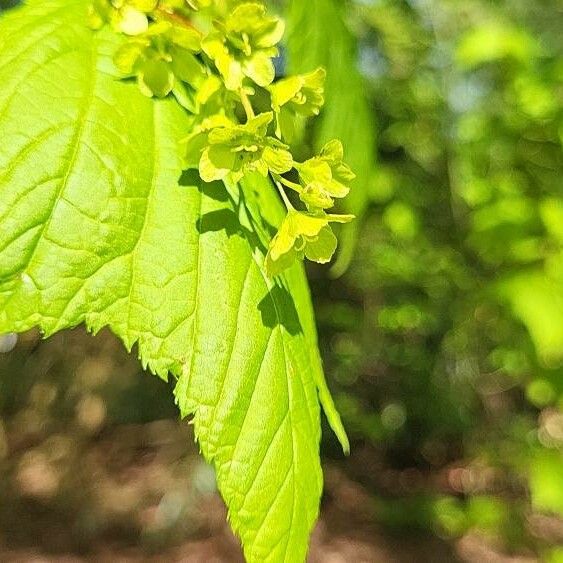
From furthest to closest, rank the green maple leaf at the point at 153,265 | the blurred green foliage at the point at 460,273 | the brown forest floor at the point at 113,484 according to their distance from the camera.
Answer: the brown forest floor at the point at 113,484
the blurred green foliage at the point at 460,273
the green maple leaf at the point at 153,265

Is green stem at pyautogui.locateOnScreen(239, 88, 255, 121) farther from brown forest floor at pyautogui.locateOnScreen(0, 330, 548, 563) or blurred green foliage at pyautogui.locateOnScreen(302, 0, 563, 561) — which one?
brown forest floor at pyautogui.locateOnScreen(0, 330, 548, 563)

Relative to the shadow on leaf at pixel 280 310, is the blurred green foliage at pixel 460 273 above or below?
below

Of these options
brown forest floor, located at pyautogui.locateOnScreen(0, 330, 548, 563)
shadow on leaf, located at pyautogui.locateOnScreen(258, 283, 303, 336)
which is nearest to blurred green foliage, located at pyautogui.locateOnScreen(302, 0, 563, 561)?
brown forest floor, located at pyautogui.locateOnScreen(0, 330, 548, 563)

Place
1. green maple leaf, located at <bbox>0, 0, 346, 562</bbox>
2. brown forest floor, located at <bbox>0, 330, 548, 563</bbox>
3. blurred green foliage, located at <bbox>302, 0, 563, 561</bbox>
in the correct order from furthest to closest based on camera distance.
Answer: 1. brown forest floor, located at <bbox>0, 330, 548, 563</bbox>
2. blurred green foliage, located at <bbox>302, 0, 563, 561</bbox>
3. green maple leaf, located at <bbox>0, 0, 346, 562</bbox>

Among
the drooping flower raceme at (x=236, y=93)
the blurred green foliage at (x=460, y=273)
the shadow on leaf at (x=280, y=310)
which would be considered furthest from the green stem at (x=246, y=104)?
the blurred green foliage at (x=460, y=273)

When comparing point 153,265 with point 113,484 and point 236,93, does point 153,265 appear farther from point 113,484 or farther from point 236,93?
point 113,484

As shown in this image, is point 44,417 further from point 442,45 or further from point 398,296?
point 442,45

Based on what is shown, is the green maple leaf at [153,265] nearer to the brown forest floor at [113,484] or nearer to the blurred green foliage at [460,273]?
the blurred green foliage at [460,273]
